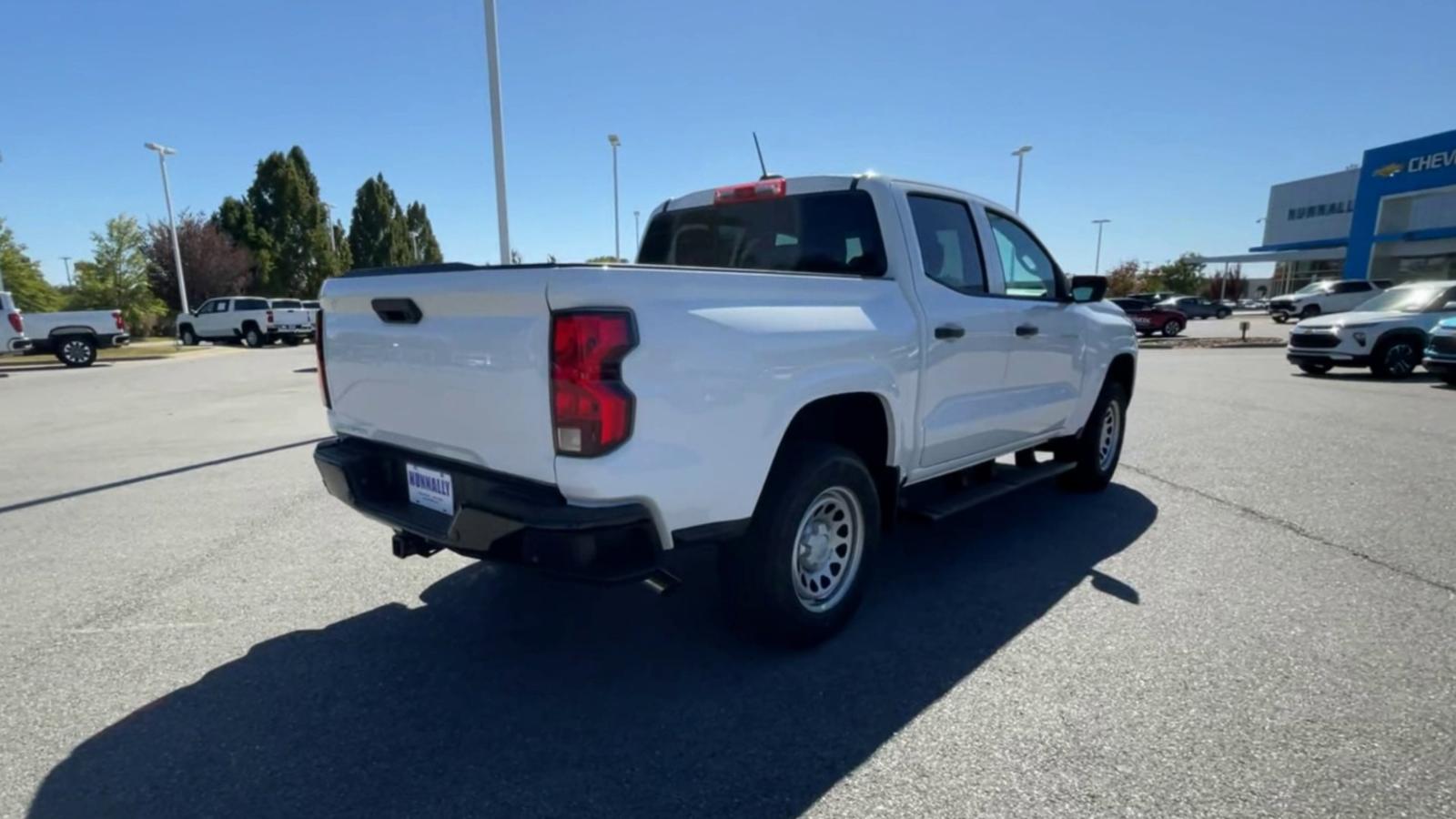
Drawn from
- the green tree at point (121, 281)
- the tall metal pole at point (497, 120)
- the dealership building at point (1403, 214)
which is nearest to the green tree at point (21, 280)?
the green tree at point (121, 281)

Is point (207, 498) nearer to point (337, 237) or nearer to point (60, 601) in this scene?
point (60, 601)

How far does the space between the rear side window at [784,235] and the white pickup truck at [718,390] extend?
1 centimetres

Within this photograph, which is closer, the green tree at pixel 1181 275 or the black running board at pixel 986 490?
the black running board at pixel 986 490

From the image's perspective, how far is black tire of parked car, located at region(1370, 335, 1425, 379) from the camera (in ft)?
42.2

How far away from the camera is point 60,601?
12.0 ft

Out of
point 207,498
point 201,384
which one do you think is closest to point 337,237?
point 201,384

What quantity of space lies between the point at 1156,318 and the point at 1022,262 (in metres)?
28.3

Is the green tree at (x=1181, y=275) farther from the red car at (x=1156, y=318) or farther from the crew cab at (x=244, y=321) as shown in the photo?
the crew cab at (x=244, y=321)

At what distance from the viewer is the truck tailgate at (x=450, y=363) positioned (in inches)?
92.7

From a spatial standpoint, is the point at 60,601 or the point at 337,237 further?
the point at 337,237

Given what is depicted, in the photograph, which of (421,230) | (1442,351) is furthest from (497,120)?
(421,230)

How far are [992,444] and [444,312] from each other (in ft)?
10.2

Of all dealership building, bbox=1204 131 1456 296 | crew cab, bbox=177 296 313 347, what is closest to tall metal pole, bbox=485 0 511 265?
crew cab, bbox=177 296 313 347

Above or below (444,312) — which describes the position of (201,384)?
below
